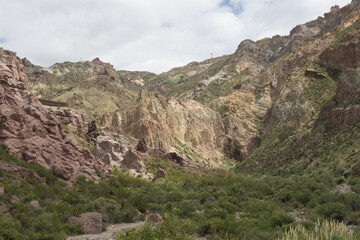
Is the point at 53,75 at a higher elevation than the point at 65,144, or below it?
higher

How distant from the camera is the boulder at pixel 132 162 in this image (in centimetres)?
4600

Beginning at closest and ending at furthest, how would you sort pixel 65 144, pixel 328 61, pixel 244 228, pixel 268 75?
pixel 244 228, pixel 65 144, pixel 328 61, pixel 268 75

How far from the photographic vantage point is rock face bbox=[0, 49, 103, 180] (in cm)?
2980

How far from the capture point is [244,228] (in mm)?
19328

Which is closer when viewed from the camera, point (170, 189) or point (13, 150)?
point (13, 150)

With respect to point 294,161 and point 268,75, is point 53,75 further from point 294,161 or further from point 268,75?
point 294,161

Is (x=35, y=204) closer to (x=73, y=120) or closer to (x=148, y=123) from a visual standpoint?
(x=73, y=120)

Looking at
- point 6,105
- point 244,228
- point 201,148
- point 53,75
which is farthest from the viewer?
point 53,75

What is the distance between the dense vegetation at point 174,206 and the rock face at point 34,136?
1.74 metres

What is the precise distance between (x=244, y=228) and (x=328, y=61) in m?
60.1

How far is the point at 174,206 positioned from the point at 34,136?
15.7 m

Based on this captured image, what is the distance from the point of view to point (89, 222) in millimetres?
21734

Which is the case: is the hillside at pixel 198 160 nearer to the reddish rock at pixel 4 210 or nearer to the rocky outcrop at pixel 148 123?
the reddish rock at pixel 4 210

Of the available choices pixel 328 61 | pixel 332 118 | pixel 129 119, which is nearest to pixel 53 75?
pixel 129 119
